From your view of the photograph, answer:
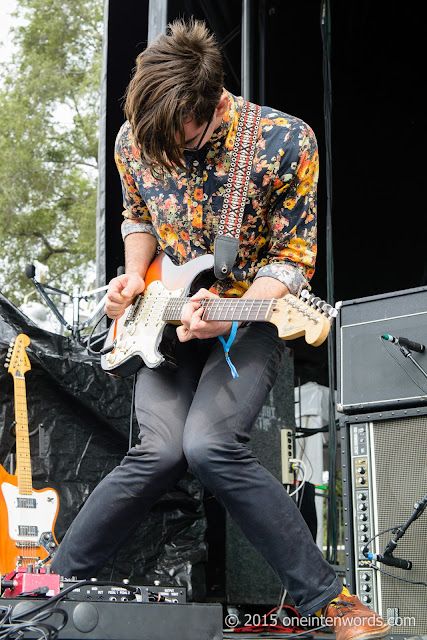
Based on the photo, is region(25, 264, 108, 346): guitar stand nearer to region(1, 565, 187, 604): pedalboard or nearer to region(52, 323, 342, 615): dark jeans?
region(52, 323, 342, 615): dark jeans

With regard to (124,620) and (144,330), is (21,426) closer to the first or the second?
(144,330)

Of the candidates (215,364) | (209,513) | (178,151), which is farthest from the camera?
(209,513)

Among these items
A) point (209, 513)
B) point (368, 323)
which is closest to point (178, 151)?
point (368, 323)

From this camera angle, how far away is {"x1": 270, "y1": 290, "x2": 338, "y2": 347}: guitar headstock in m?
2.19

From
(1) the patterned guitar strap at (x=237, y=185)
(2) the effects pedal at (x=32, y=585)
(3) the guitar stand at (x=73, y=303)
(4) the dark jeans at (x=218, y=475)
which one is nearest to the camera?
(2) the effects pedal at (x=32, y=585)

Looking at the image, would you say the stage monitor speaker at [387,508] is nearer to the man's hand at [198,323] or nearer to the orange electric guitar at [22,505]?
the man's hand at [198,323]

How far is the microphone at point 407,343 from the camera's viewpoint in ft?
8.71

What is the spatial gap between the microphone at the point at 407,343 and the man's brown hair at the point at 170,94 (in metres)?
0.96

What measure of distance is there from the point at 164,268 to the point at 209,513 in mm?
1416

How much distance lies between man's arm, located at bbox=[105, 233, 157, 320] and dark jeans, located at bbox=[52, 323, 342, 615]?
31cm

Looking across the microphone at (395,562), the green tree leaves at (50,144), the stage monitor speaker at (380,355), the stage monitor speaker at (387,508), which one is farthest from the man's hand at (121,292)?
the green tree leaves at (50,144)

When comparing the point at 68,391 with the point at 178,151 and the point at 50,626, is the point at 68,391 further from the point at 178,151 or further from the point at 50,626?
the point at 50,626

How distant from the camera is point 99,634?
55.1 inches

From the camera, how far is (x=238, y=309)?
2307 mm
